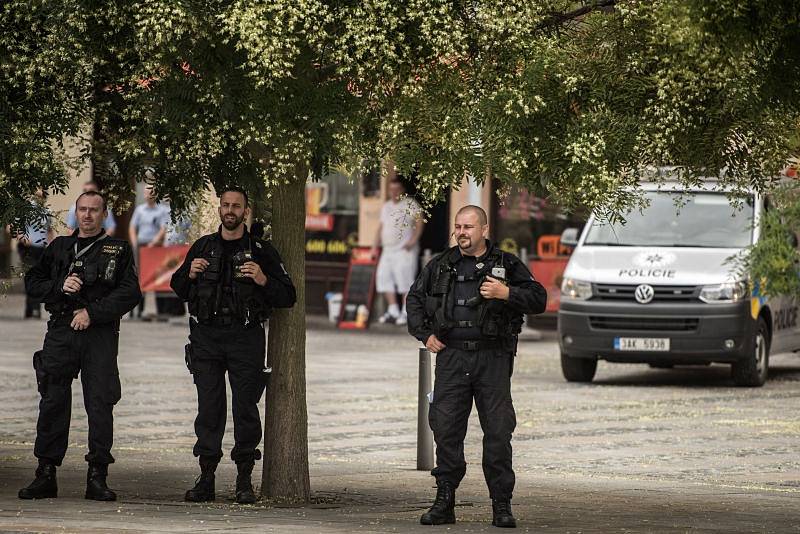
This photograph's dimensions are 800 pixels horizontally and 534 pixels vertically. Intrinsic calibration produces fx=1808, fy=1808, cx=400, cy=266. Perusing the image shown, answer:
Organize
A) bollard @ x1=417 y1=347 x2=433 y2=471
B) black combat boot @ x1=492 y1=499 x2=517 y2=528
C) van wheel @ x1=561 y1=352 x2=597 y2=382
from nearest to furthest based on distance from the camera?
black combat boot @ x1=492 y1=499 x2=517 y2=528 → bollard @ x1=417 y1=347 x2=433 y2=471 → van wheel @ x1=561 y1=352 x2=597 y2=382

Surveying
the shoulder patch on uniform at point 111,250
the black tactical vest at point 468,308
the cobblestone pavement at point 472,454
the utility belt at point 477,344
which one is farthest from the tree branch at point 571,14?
the shoulder patch on uniform at point 111,250

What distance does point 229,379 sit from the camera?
10.2 meters

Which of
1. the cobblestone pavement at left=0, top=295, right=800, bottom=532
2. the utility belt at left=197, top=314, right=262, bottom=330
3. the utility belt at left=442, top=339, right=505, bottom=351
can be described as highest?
the utility belt at left=197, top=314, right=262, bottom=330

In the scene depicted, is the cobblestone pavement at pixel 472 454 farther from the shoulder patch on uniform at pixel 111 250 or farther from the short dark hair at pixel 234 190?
the short dark hair at pixel 234 190

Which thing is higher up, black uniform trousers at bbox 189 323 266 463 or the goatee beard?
the goatee beard

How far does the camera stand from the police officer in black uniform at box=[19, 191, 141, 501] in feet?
33.6

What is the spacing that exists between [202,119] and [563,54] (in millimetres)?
1899

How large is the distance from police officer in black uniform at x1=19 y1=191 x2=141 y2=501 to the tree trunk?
0.88 metres

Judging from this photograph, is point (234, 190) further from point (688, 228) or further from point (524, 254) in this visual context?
point (524, 254)

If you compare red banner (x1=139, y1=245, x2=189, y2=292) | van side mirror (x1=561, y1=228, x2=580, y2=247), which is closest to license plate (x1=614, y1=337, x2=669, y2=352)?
van side mirror (x1=561, y1=228, x2=580, y2=247)

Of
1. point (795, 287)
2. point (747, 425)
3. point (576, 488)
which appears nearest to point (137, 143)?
point (576, 488)

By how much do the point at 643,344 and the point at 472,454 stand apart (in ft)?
17.7

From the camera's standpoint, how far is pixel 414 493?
11031 millimetres

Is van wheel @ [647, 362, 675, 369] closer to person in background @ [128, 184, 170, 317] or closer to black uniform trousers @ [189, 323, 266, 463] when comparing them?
person in background @ [128, 184, 170, 317]
